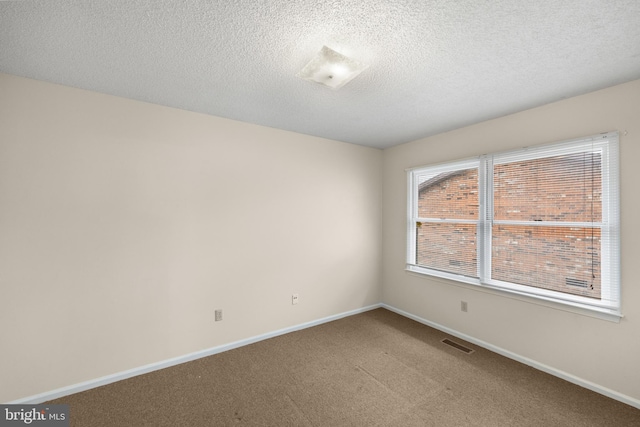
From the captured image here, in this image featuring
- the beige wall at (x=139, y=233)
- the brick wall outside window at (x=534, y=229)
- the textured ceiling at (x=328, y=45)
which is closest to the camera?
the textured ceiling at (x=328, y=45)

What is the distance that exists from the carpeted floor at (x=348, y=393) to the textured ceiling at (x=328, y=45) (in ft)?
8.44

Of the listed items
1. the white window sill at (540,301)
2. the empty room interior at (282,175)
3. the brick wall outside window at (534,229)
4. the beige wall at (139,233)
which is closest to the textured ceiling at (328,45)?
the empty room interior at (282,175)

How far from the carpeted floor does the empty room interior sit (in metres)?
0.07

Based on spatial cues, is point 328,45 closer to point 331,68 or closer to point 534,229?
point 331,68

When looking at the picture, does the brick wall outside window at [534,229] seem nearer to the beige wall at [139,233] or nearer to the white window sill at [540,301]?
the white window sill at [540,301]

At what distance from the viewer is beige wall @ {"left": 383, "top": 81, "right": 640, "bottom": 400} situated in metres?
2.12

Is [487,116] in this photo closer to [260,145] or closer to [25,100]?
[260,145]

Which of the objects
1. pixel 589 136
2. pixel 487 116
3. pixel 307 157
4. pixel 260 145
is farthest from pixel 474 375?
pixel 260 145

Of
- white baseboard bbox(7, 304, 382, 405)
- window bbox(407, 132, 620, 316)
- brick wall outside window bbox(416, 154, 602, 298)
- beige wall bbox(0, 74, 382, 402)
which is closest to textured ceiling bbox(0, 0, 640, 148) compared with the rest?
beige wall bbox(0, 74, 382, 402)

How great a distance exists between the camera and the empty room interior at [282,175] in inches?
63.1

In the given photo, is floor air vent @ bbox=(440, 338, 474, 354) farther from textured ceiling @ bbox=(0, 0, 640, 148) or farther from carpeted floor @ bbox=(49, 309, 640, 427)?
textured ceiling @ bbox=(0, 0, 640, 148)

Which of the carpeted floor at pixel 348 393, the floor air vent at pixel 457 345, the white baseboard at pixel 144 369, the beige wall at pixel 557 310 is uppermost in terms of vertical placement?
the beige wall at pixel 557 310

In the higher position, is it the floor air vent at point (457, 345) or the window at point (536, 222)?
the window at point (536, 222)

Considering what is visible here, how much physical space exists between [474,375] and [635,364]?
116 cm
